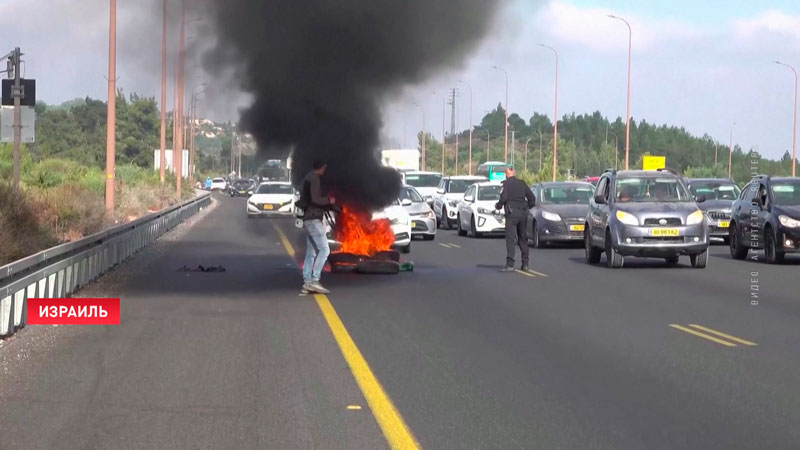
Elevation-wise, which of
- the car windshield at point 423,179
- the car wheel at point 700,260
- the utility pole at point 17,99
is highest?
the utility pole at point 17,99

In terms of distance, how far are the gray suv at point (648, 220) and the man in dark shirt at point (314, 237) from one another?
7302mm

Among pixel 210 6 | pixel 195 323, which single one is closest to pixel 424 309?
pixel 195 323

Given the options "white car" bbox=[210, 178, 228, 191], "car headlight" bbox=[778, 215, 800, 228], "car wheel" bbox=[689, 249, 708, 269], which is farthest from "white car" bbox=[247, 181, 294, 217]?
"white car" bbox=[210, 178, 228, 191]

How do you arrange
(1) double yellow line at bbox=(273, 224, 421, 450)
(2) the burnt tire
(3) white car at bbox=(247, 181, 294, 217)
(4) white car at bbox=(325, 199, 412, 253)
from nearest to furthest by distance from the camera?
(1) double yellow line at bbox=(273, 224, 421, 450) < (2) the burnt tire < (4) white car at bbox=(325, 199, 412, 253) < (3) white car at bbox=(247, 181, 294, 217)

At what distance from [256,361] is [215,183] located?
98.3 metres

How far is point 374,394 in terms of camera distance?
8.78 meters

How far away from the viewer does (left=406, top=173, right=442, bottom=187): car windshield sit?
46406 millimetres

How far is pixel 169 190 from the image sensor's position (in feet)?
172

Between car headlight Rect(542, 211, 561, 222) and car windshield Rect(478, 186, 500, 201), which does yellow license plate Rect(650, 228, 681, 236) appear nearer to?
car headlight Rect(542, 211, 561, 222)

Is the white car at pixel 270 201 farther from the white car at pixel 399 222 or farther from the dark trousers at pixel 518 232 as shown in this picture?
the dark trousers at pixel 518 232

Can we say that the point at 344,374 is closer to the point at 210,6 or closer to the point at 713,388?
the point at 713,388

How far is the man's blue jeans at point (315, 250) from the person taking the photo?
16.1 metres

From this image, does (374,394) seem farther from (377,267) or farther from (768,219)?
(768,219)

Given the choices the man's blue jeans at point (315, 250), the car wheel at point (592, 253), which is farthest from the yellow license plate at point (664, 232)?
the man's blue jeans at point (315, 250)
